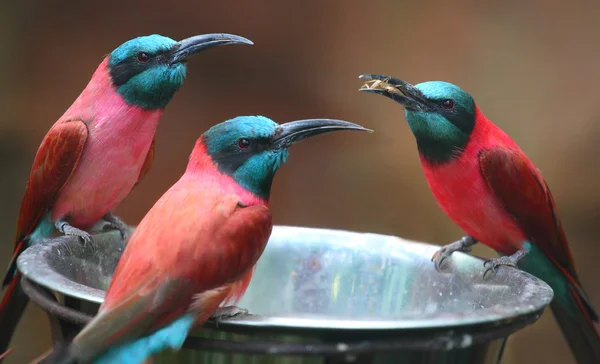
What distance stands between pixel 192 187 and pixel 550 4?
11.0 feet

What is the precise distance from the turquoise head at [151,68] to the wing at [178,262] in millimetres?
713

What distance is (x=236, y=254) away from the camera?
5.41 ft

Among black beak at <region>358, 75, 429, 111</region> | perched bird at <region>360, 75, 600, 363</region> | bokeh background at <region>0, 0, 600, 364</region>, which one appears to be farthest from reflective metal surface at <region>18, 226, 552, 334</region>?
bokeh background at <region>0, 0, 600, 364</region>

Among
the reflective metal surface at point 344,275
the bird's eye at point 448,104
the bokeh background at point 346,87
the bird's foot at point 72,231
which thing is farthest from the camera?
the bokeh background at point 346,87

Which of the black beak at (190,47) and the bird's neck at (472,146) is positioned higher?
the black beak at (190,47)

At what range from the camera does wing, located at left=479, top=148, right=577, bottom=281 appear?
101 inches

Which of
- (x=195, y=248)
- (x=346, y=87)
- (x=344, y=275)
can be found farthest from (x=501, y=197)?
(x=346, y=87)

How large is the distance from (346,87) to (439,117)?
2307 millimetres

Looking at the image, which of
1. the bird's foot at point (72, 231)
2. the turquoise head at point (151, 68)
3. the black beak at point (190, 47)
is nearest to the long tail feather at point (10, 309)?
the bird's foot at point (72, 231)

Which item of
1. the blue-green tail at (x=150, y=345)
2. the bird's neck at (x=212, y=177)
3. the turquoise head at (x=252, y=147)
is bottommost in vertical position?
the blue-green tail at (x=150, y=345)

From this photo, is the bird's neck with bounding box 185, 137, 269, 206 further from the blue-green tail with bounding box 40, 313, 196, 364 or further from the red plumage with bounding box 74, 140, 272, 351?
the blue-green tail with bounding box 40, 313, 196, 364

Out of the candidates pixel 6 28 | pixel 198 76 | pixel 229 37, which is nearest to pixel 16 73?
pixel 6 28

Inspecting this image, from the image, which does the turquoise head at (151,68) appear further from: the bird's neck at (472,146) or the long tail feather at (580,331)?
the long tail feather at (580,331)

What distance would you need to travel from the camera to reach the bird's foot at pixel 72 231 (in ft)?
7.01
